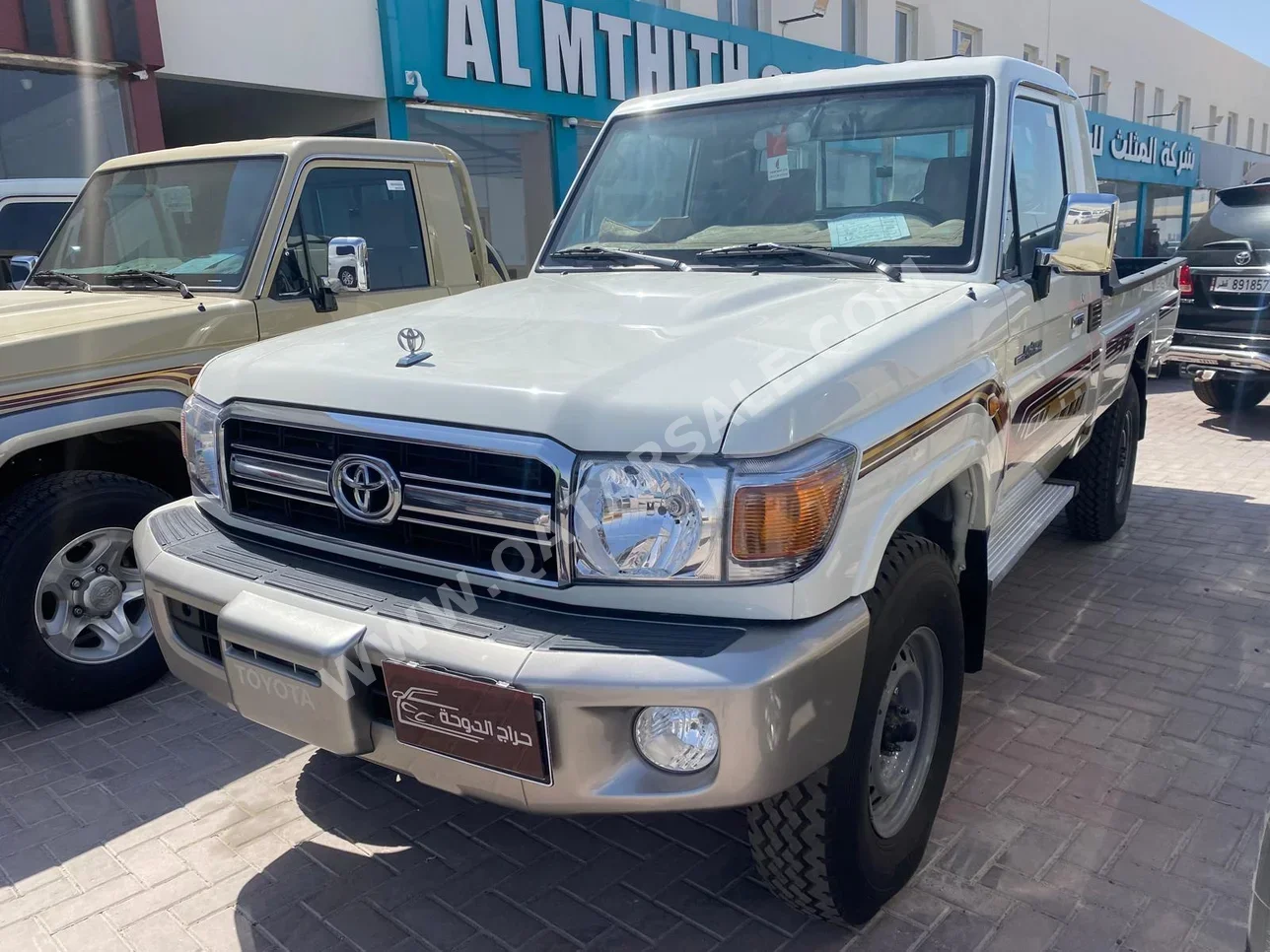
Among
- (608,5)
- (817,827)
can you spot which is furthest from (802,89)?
(608,5)

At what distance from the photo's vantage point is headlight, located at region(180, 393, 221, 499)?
2.64m

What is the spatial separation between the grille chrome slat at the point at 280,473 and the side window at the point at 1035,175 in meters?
2.24

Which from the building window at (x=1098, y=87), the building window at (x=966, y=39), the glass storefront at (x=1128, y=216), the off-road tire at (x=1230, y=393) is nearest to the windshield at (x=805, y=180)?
the off-road tire at (x=1230, y=393)

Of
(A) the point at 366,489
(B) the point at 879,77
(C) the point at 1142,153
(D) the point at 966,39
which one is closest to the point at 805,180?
(B) the point at 879,77

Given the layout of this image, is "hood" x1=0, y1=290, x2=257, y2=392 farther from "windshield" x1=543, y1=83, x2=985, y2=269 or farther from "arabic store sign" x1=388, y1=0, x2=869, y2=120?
"arabic store sign" x1=388, y1=0, x2=869, y2=120

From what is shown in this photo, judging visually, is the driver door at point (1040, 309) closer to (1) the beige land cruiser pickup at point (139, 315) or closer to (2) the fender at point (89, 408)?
(1) the beige land cruiser pickup at point (139, 315)

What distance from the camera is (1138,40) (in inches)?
1083

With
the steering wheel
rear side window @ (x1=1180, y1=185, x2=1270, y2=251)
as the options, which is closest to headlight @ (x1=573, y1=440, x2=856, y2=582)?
the steering wheel

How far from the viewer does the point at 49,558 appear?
11.6ft

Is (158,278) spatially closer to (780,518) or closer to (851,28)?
(780,518)

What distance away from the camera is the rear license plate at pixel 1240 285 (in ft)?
25.9

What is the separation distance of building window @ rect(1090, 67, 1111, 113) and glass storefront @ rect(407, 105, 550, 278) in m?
18.8

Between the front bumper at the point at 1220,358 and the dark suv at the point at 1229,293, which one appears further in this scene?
the dark suv at the point at 1229,293

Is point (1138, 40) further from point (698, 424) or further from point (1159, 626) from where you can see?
point (698, 424)
